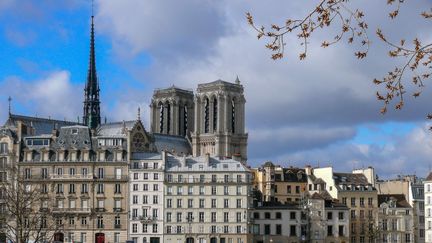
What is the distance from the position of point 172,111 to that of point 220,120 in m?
14.8

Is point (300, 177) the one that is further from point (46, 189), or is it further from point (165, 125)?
point (165, 125)

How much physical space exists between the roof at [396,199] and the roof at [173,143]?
43707 millimetres

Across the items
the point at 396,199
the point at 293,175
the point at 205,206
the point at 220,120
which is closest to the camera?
the point at 205,206

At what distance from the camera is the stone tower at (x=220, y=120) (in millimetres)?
164500

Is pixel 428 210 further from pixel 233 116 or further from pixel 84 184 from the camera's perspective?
pixel 233 116

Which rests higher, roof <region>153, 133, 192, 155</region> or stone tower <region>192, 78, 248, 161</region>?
stone tower <region>192, 78, 248, 161</region>

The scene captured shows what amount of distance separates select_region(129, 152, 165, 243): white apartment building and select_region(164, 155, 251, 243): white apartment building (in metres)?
0.93

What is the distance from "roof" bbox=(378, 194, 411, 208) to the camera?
11756cm

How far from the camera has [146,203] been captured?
103 meters

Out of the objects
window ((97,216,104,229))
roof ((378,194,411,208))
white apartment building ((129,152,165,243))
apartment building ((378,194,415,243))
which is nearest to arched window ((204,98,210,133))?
roof ((378,194,411,208))

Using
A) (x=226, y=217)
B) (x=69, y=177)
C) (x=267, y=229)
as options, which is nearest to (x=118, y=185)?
(x=69, y=177)

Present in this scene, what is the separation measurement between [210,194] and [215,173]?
2.82 meters

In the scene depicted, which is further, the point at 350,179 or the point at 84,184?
the point at 350,179

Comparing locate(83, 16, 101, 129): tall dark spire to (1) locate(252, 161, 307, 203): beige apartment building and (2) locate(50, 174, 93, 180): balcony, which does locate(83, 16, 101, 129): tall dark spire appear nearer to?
A: (1) locate(252, 161, 307, 203): beige apartment building
